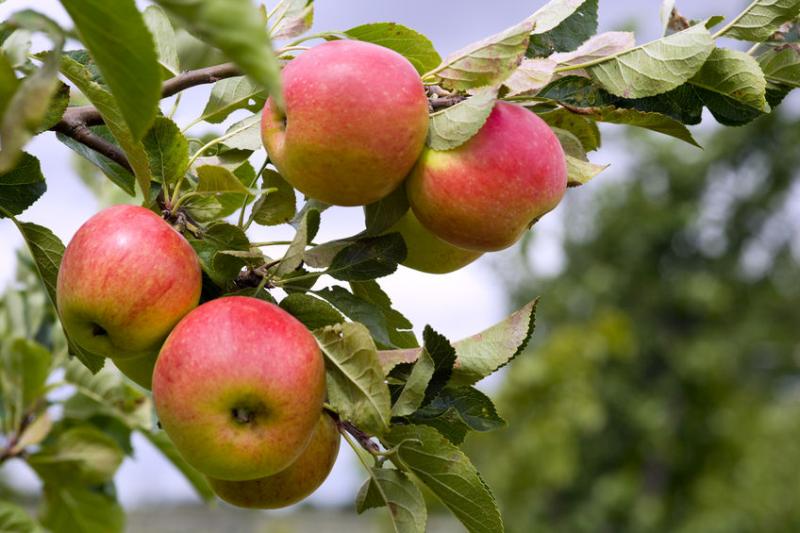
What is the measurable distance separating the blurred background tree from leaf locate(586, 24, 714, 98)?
8255mm

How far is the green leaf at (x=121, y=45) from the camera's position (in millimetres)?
561

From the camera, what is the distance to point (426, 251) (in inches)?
36.4

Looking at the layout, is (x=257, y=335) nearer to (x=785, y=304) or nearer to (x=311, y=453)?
(x=311, y=453)

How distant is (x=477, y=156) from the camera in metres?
0.80

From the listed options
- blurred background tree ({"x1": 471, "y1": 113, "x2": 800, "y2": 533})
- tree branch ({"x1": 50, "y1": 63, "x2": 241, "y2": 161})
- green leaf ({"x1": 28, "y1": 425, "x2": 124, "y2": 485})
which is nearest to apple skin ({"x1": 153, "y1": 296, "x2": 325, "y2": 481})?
tree branch ({"x1": 50, "y1": 63, "x2": 241, "y2": 161})

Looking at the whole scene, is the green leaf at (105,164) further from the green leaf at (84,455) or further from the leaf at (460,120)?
the green leaf at (84,455)

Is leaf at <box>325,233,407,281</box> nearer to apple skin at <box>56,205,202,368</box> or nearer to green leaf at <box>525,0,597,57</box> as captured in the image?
→ apple skin at <box>56,205,202,368</box>

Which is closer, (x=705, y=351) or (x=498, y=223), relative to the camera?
(x=498, y=223)

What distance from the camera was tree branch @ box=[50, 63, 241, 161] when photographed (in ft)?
2.88

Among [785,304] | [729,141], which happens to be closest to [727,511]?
[785,304]

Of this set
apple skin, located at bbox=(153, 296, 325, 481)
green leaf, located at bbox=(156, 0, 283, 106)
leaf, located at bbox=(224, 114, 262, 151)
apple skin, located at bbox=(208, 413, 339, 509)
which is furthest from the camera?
leaf, located at bbox=(224, 114, 262, 151)

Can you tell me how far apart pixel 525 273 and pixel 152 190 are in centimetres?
1402

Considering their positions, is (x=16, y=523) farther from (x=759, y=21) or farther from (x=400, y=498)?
(x=759, y=21)

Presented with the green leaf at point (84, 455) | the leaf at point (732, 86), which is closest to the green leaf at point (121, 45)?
the leaf at point (732, 86)
